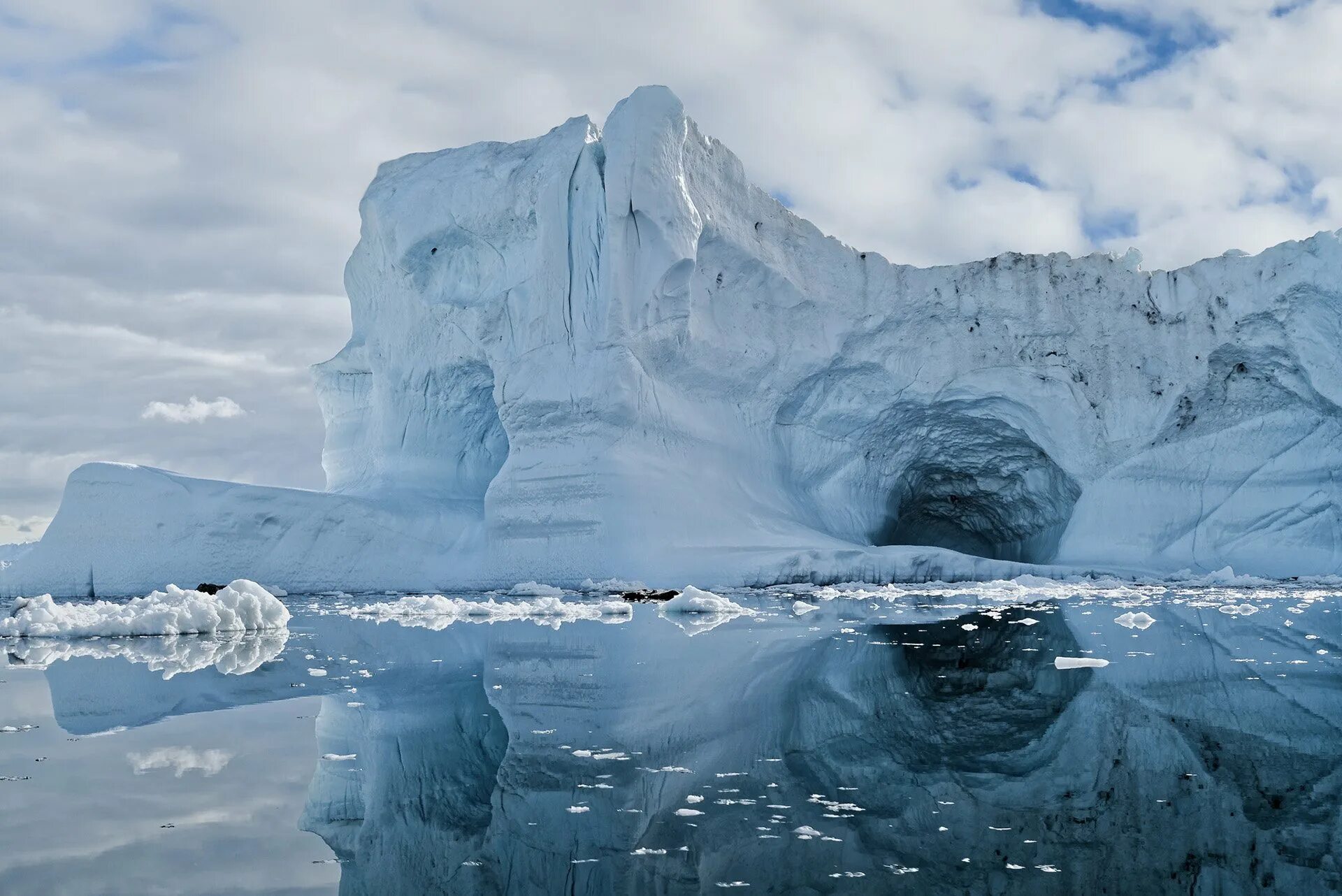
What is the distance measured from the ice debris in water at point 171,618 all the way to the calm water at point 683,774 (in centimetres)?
202

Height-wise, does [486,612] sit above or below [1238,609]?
below

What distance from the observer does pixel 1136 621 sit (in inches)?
296

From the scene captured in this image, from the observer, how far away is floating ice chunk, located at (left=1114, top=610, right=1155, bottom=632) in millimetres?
7141

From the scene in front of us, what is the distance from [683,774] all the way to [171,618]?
589 centimetres

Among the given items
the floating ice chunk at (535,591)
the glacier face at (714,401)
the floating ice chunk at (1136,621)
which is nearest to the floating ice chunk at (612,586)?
the glacier face at (714,401)

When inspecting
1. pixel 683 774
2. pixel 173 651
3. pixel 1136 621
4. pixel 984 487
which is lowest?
pixel 173 651

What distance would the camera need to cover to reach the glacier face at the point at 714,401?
13141mm

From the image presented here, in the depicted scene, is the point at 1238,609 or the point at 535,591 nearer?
the point at 1238,609

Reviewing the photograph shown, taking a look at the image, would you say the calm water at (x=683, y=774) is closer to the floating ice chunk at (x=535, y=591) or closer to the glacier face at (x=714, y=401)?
the floating ice chunk at (x=535, y=591)

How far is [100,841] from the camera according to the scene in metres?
2.37

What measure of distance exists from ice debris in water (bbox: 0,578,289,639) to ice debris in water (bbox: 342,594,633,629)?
3.30ft

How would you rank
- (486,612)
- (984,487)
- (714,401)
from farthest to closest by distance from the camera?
(984,487) → (714,401) → (486,612)

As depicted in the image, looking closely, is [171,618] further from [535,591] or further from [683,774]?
[683,774]

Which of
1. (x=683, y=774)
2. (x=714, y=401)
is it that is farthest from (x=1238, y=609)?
(x=714, y=401)
